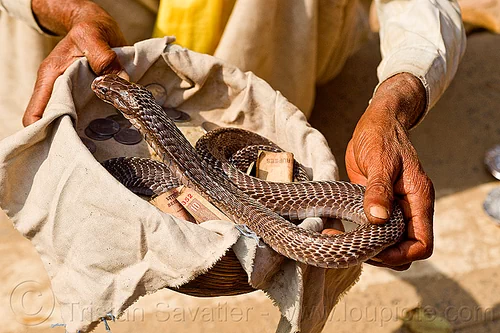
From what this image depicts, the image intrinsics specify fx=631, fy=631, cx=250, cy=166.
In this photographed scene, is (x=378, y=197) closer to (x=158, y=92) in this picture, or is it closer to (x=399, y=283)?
(x=158, y=92)

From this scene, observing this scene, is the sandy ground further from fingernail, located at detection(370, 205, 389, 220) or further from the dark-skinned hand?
fingernail, located at detection(370, 205, 389, 220)

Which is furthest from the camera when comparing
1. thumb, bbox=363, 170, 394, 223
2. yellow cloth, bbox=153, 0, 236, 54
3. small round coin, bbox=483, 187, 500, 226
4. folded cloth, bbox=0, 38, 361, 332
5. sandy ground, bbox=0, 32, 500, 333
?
small round coin, bbox=483, 187, 500, 226

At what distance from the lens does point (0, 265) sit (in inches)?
100

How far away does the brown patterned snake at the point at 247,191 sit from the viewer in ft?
4.85

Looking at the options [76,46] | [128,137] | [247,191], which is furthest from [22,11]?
[247,191]

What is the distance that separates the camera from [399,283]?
262 cm

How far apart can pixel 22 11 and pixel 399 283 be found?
180 cm

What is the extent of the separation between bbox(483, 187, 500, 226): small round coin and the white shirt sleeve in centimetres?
87

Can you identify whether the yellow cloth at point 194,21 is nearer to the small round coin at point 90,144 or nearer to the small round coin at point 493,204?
the small round coin at point 90,144

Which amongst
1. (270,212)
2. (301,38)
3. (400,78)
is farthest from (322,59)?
(270,212)

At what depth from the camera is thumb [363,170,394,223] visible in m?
1.43

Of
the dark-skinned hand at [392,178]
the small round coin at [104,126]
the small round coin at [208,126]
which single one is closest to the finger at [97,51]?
the small round coin at [104,126]

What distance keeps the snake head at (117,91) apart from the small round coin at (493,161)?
2061 mm


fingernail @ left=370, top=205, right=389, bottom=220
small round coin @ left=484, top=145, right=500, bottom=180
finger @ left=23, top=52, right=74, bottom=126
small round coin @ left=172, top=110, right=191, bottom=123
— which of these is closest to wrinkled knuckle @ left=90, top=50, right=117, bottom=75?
finger @ left=23, top=52, right=74, bottom=126
